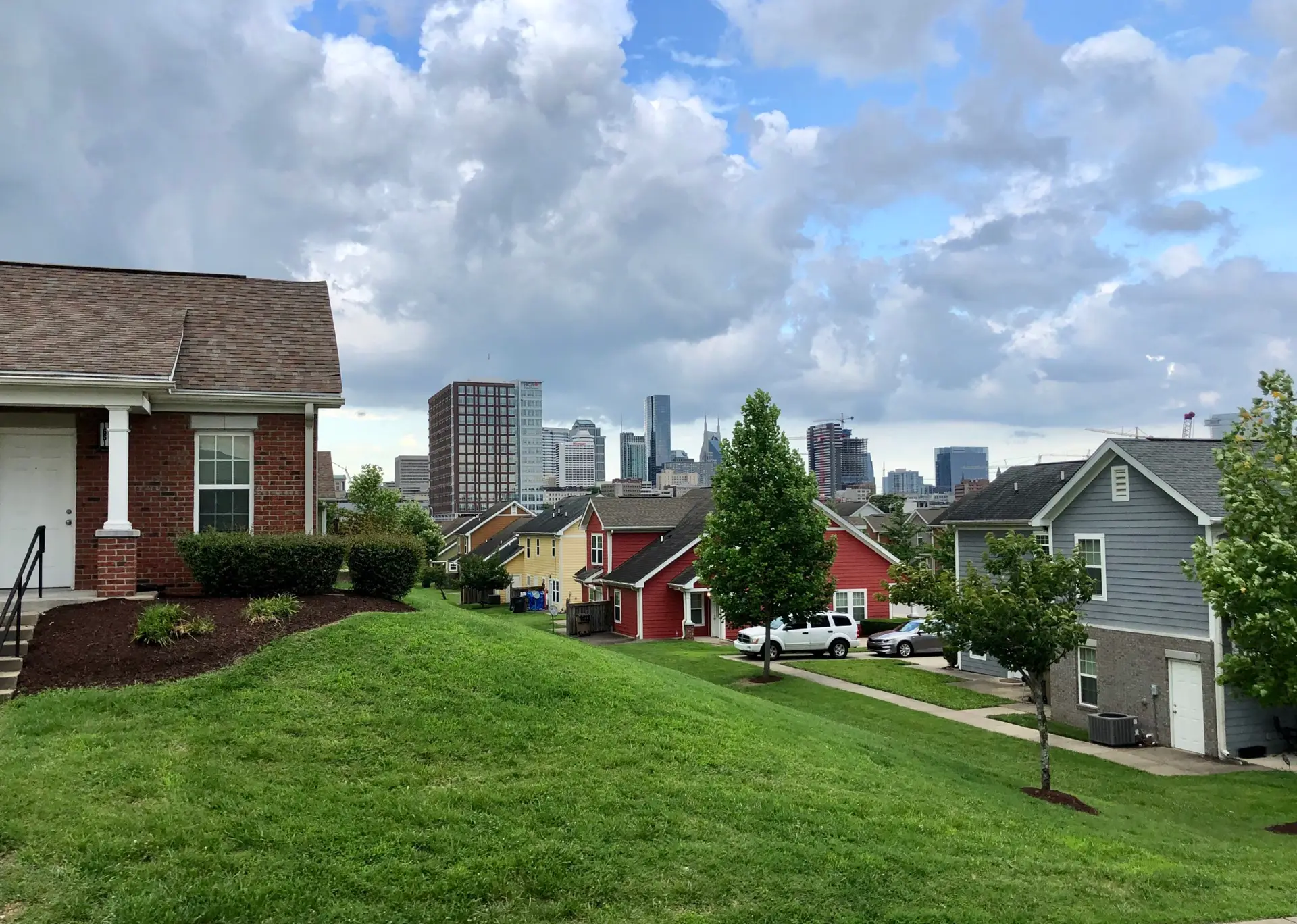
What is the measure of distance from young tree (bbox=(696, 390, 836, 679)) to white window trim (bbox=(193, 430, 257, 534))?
50.9 ft

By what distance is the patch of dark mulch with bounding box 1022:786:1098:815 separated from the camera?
12.7 m

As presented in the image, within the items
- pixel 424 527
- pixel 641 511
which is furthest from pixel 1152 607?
pixel 424 527

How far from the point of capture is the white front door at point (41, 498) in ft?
48.8

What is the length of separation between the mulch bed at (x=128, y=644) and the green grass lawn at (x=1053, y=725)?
590 inches

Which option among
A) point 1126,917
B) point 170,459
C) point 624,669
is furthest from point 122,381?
point 1126,917

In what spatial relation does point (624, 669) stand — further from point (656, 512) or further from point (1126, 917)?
point (656, 512)

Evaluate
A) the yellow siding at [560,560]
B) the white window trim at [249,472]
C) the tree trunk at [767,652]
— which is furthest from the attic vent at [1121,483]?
the yellow siding at [560,560]

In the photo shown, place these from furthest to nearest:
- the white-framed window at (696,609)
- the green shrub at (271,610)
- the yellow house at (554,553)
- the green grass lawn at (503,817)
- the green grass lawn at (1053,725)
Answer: the yellow house at (554,553)
the white-framed window at (696,609)
the green grass lawn at (1053,725)
the green shrub at (271,610)
the green grass lawn at (503,817)

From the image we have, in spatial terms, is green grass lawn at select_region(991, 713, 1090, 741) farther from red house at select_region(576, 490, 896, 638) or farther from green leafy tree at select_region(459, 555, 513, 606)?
green leafy tree at select_region(459, 555, 513, 606)

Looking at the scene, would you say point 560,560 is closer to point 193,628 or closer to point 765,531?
point 765,531

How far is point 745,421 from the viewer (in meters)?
28.8

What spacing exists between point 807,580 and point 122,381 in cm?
1974

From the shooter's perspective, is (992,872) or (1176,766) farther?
(1176,766)

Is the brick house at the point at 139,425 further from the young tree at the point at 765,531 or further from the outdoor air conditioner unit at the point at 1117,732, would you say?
the outdoor air conditioner unit at the point at 1117,732
